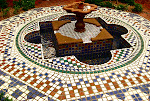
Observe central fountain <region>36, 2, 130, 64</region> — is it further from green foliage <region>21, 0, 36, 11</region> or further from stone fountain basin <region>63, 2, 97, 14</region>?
green foliage <region>21, 0, 36, 11</region>

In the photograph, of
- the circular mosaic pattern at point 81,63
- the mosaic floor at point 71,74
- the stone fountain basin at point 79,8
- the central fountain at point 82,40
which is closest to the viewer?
the mosaic floor at point 71,74

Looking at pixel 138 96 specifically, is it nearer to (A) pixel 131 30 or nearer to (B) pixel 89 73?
(B) pixel 89 73

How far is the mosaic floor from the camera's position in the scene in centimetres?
392

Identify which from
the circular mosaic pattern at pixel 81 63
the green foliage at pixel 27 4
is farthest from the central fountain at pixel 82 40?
the green foliage at pixel 27 4

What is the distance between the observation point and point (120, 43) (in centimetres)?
668

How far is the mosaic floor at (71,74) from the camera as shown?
154 inches

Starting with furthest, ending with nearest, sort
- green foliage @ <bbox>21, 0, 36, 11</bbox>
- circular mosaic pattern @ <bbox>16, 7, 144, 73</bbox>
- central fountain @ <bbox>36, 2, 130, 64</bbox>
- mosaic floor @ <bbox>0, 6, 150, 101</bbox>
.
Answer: green foliage @ <bbox>21, 0, 36, 11</bbox> < central fountain @ <bbox>36, 2, 130, 64</bbox> < circular mosaic pattern @ <bbox>16, 7, 144, 73</bbox> < mosaic floor @ <bbox>0, 6, 150, 101</bbox>

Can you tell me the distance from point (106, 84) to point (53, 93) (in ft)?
4.63

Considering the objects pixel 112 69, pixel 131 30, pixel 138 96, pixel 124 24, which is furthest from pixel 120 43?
Answer: pixel 138 96

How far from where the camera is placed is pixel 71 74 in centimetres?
461

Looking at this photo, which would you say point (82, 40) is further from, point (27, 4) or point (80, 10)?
point (27, 4)

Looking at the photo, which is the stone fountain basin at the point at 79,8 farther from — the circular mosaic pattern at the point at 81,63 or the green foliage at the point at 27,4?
the green foliage at the point at 27,4

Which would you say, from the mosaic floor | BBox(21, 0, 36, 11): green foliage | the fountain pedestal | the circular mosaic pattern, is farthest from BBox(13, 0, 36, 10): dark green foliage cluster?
the fountain pedestal

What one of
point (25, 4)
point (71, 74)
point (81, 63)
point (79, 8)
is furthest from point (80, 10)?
point (25, 4)
